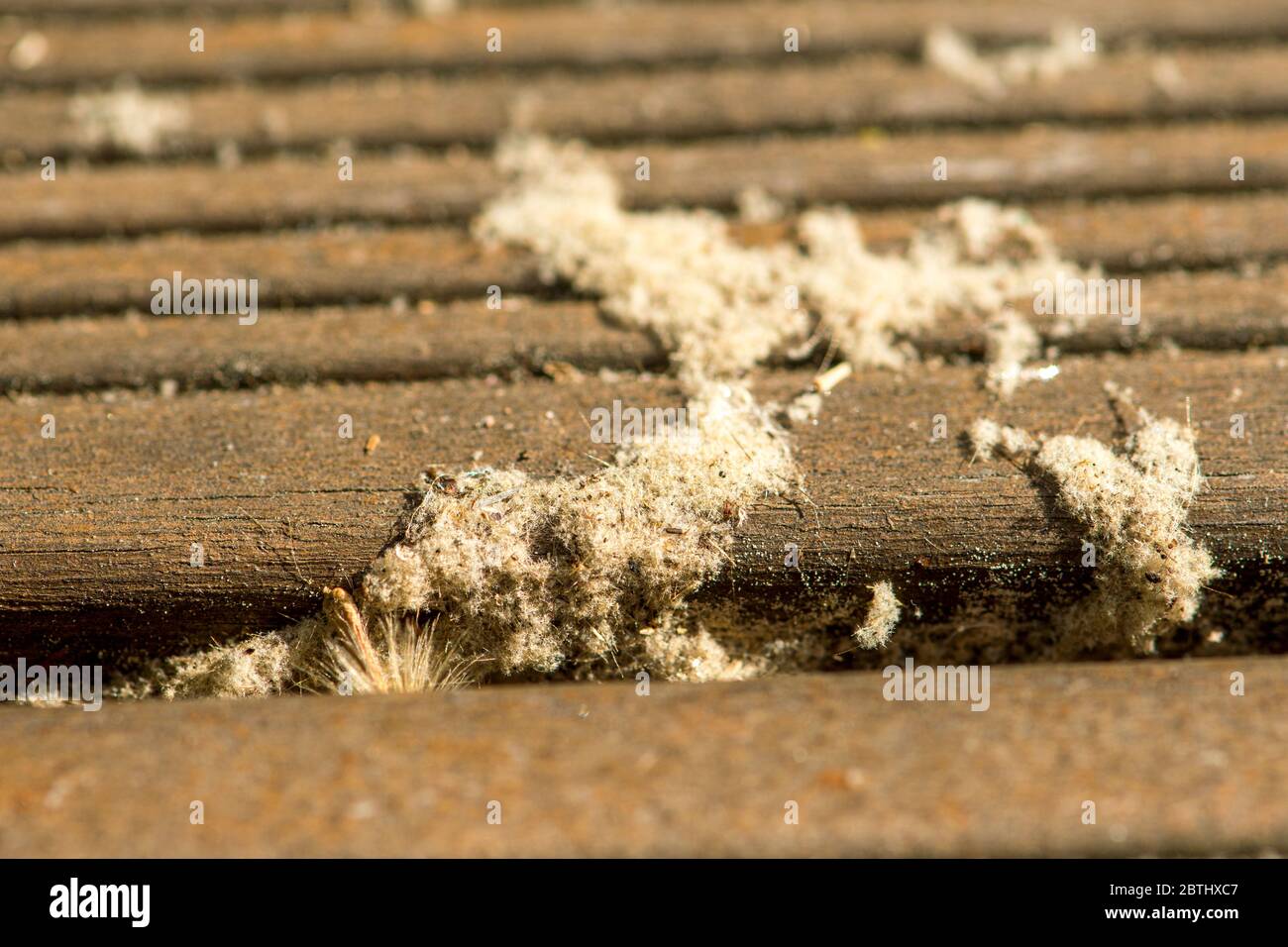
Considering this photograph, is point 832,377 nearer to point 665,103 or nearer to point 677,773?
point 677,773

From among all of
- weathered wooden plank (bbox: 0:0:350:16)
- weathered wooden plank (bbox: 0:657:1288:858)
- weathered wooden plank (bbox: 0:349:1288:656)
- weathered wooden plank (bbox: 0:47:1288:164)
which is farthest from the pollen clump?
weathered wooden plank (bbox: 0:0:350:16)

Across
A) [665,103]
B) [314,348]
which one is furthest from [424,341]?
[665,103]

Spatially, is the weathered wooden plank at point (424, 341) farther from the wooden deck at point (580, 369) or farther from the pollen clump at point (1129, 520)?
the pollen clump at point (1129, 520)

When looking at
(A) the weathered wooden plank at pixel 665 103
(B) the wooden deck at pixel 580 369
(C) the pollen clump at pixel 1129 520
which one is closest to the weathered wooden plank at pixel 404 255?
(B) the wooden deck at pixel 580 369

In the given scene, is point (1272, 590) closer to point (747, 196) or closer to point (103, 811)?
point (747, 196)

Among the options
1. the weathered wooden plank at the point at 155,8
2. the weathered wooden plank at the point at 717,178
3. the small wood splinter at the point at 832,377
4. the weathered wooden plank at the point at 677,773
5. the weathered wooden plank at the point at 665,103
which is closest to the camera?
the weathered wooden plank at the point at 677,773

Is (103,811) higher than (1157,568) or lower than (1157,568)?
lower
